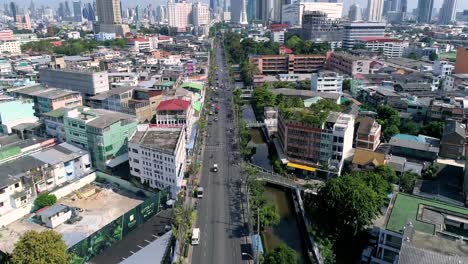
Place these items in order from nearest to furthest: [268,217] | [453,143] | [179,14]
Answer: [268,217]
[453,143]
[179,14]

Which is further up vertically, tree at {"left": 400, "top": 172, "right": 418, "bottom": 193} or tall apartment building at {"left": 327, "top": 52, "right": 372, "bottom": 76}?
tall apartment building at {"left": 327, "top": 52, "right": 372, "bottom": 76}

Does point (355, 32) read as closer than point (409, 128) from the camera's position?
No

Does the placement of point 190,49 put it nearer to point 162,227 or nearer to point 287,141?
point 287,141

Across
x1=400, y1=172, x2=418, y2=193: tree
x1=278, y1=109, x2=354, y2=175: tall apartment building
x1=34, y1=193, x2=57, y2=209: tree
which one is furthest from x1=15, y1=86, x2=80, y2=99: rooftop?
x1=400, y1=172, x2=418, y2=193: tree

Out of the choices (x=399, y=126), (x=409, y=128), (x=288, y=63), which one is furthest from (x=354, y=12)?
(x=409, y=128)

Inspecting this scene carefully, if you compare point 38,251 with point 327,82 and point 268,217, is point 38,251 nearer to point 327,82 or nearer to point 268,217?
point 268,217

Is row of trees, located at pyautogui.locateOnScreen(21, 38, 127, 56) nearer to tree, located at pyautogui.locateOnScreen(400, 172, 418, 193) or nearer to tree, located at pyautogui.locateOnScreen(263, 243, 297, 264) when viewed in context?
tree, located at pyautogui.locateOnScreen(400, 172, 418, 193)

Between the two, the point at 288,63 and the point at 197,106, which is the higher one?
the point at 288,63
